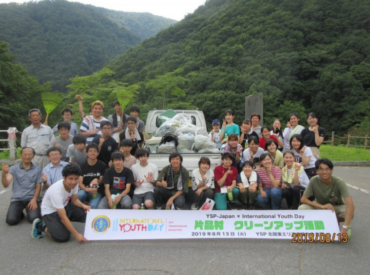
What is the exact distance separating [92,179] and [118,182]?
506 millimetres

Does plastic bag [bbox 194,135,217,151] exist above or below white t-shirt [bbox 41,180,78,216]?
above

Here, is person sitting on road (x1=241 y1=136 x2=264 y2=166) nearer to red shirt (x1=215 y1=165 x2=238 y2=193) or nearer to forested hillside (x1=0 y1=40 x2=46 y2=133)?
red shirt (x1=215 y1=165 x2=238 y2=193)

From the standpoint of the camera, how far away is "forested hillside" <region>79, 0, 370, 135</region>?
39.6m

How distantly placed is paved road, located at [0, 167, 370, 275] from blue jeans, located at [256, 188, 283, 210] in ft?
3.34

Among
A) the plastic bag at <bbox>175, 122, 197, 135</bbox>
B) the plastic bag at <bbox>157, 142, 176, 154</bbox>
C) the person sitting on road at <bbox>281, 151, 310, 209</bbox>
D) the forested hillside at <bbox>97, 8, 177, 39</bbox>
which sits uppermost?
the forested hillside at <bbox>97, 8, 177, 39</bbox>

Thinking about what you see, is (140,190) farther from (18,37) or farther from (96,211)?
(18,37)

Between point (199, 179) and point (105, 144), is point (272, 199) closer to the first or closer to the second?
point (199, 179)

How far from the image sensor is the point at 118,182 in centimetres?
499

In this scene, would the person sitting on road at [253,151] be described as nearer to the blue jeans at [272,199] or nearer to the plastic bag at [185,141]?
the blue jeans at [272,199]

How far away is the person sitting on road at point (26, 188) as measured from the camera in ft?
15.9

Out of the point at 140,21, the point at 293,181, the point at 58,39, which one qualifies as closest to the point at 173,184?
the point at 293,181

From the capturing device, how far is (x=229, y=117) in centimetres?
717

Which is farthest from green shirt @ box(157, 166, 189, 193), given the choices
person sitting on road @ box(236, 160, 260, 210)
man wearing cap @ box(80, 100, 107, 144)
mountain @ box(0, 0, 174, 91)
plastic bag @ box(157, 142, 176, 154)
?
mountain @ box(0, 0, 174, 91)

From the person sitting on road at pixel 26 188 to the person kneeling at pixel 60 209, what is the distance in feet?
2.33
